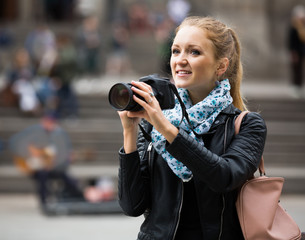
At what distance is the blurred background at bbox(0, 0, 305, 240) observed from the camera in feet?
31.4

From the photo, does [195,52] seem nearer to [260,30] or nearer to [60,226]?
[60,226]

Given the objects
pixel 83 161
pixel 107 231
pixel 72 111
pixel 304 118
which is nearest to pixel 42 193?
pixel 107 231

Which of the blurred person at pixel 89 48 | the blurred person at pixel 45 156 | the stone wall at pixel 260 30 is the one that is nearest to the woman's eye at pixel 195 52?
the blurred person at pixel 45 156

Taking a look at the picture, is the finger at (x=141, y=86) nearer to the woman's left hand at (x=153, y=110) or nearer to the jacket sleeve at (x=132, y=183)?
the woman's left hand at (x=153, y=110)

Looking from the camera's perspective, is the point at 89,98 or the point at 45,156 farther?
the point at 89,98

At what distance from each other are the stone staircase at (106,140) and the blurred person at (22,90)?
24cm

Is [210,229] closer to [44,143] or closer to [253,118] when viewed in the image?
[253,118]

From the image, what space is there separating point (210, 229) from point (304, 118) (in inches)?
490

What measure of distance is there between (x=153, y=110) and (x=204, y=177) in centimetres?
31

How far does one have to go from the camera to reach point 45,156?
9.75m

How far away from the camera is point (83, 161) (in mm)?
12656

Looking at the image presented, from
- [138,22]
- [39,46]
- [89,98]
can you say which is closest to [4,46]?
[39,46]

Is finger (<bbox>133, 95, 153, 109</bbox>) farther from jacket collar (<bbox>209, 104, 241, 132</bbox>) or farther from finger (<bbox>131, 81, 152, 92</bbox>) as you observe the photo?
jacket collar (<bbox>209, 104, 241, 132</bbox>)

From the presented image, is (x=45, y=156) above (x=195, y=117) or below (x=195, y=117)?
below
